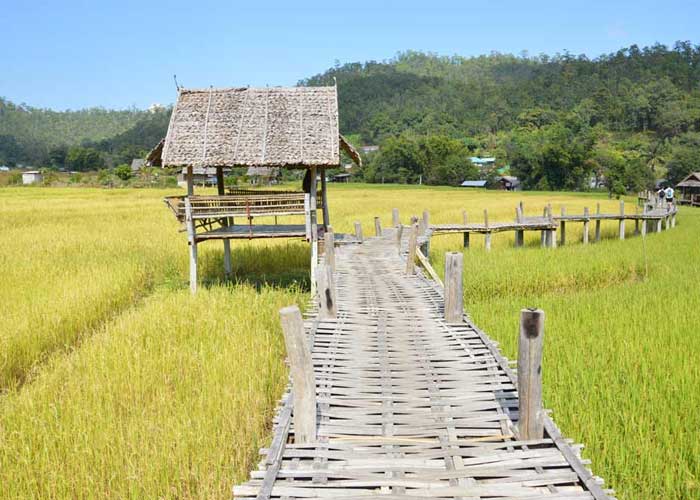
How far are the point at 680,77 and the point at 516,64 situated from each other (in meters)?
65.8

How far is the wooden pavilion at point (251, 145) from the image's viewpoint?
10648 millimetres

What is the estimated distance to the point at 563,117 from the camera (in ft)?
237

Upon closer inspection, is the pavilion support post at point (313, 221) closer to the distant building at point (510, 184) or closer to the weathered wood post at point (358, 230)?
the weathered wood post at point (358, 230)

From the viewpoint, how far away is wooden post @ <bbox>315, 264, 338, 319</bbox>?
685 centimetres

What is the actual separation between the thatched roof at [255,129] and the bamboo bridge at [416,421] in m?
4.97

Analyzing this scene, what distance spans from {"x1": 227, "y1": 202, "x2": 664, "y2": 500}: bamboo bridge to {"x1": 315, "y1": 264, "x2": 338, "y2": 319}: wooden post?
288 mm

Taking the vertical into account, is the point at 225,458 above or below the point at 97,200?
below

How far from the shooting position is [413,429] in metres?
4.28

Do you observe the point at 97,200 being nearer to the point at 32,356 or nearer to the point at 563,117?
the point at 32,356

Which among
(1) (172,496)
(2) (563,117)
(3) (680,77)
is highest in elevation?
(3) (680,77)

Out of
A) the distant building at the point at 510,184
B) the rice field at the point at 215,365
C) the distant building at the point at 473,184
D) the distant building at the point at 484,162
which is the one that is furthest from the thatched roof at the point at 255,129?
the distant building at the point at 484,162

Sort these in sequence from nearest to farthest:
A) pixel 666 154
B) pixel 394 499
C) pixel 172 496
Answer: pixel 394 499 < pixel 172 496 < pixel 666 154

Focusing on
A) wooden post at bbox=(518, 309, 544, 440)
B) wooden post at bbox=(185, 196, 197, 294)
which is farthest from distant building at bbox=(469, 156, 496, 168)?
wooden post at bbox=(518, 309, 544, 440)

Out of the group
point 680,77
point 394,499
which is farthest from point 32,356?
point 680,77
